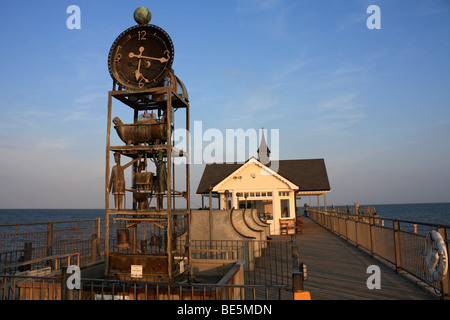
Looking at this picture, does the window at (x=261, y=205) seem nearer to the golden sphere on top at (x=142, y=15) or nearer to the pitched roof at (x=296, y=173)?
the pitched roof at (x=296, y=173)

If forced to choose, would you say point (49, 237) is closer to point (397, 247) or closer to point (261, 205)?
point (397, 247)

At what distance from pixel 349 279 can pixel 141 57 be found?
8256mm

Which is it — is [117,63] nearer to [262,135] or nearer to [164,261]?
[164,261]

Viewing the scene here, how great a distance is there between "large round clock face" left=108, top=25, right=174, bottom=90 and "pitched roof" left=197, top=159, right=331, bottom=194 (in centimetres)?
2190

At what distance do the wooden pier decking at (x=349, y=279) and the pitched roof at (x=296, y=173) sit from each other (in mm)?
15851

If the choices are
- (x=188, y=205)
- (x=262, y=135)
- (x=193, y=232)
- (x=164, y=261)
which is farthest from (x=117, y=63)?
(x=262, y=135)

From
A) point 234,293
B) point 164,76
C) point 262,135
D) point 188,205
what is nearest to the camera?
point 234,293

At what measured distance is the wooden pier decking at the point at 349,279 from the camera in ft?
25.1

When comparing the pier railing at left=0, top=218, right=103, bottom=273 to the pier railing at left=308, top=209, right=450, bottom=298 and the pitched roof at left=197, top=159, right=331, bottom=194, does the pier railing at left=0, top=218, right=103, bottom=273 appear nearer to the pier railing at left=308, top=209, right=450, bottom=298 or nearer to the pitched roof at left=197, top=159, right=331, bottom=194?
the pier railing at left=308, top=209, right=450, bottom=298

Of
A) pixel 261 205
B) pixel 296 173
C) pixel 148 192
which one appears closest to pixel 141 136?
pixel 148 192

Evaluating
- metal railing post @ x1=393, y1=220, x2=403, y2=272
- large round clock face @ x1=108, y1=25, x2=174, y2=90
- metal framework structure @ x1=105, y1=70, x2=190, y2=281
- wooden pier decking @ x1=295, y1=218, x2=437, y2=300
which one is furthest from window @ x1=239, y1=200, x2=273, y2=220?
large round clock face @ x1=108, y1=25, x2=174, y2=90

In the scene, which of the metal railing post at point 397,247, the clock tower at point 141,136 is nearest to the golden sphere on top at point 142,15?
the clock tower at point 141,136
